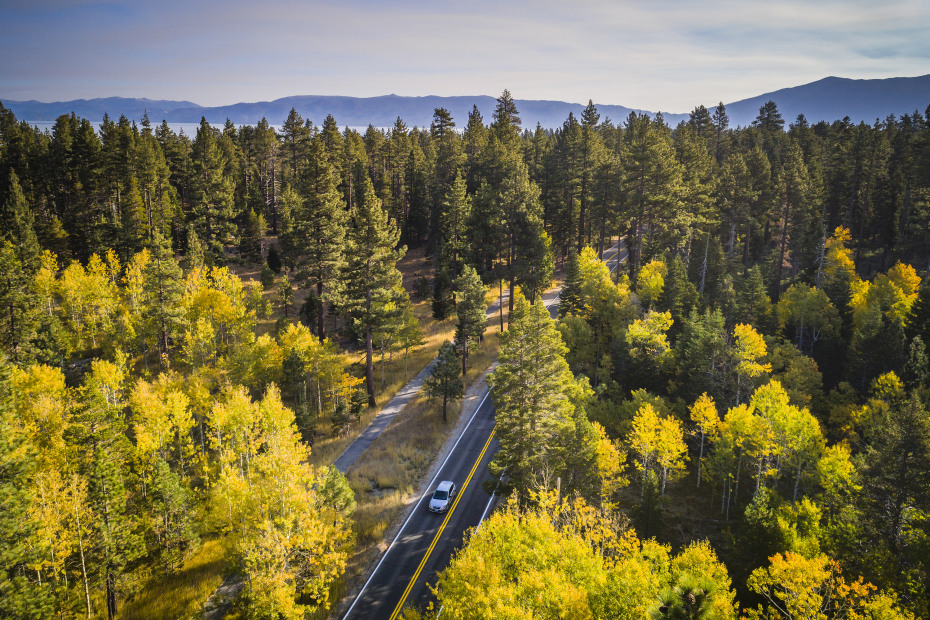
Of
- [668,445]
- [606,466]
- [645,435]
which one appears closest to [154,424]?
[606,466]

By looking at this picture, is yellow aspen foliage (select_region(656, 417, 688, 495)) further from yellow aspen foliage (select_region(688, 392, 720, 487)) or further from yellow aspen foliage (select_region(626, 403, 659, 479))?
yellow aspen foliage (select_region(688, 392, 720, 487))

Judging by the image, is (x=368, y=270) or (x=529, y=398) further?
(x=368, y=270)

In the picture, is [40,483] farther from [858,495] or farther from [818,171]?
[818,171]

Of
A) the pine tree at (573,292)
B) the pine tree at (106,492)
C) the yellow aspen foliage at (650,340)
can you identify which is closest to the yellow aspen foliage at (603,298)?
the pine tree at (573,292)

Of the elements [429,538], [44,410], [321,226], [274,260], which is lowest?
[429,538]

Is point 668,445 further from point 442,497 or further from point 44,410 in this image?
point 44,410

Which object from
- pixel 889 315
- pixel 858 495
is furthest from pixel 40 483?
pixel 889 315

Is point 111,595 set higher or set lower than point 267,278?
lower
